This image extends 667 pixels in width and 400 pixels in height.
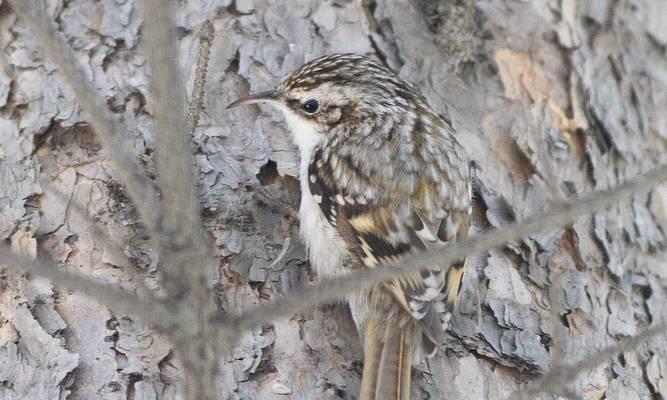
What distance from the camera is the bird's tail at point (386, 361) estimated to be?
185 cm

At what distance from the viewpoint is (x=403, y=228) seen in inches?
85.6

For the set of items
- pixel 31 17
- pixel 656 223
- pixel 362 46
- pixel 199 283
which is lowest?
pixel 199 283

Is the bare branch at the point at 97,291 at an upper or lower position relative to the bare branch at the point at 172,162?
lower

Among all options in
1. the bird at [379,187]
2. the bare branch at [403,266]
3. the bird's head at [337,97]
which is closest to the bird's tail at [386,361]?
the bird at [379,187]

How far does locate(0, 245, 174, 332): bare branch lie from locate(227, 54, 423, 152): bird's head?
123 cm

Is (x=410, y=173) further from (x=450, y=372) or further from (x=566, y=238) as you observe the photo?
(x=450, y=372)

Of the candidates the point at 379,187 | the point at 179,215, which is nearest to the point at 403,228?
the point at 379,187

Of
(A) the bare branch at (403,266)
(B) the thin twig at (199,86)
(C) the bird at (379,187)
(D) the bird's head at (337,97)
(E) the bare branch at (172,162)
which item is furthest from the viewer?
(D) the bird's head at (337,97)

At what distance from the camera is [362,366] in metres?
1.94

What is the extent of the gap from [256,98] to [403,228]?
1.61 feet

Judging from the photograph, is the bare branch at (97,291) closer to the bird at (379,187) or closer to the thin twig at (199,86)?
the thin twig at (199,86)

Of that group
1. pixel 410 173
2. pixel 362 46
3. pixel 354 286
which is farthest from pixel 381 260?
pixel 354 286

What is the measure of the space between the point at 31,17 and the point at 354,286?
51 centimetres

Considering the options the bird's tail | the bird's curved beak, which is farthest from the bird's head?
the bird's tail
